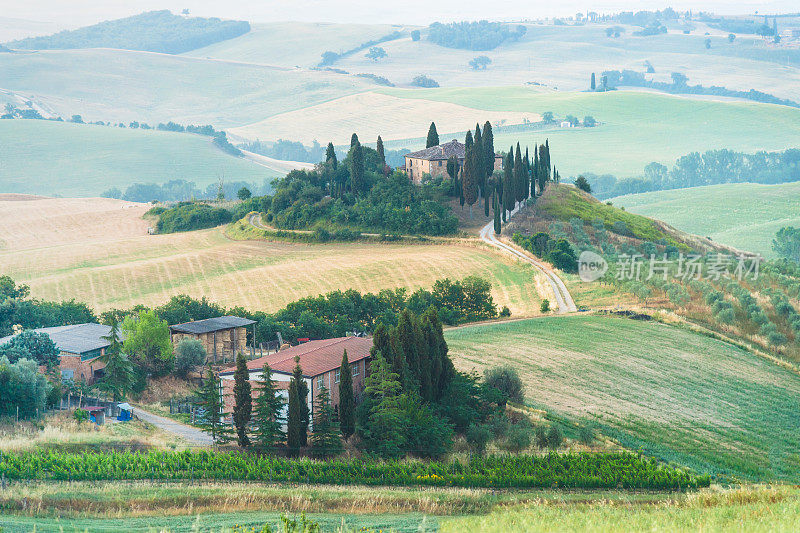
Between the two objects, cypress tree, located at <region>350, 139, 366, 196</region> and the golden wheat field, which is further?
cypress tree, located at <region>350, 139, 366, 196</region>

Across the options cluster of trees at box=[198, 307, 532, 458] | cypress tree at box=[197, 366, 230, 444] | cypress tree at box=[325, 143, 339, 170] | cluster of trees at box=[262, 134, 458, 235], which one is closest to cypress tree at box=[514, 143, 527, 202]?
cluster of trees at box=[262, 134, 458, 235]

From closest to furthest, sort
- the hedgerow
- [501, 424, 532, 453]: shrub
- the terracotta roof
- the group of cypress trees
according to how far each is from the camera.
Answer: the hedgerow
[501, 424, 532, 453]: shrub
the terracotta roof
the group of cypress trees

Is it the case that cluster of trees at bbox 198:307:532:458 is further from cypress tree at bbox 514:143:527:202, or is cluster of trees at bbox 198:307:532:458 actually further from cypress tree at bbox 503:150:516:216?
cypress tree at bbox 514:143:527:202

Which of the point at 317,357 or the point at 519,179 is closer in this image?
the point at 317,357

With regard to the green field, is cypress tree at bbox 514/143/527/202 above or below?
above

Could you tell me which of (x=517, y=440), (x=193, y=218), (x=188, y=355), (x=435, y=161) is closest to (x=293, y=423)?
(x=517, y=440)

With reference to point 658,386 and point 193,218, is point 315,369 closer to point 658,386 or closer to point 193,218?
point 658,386
